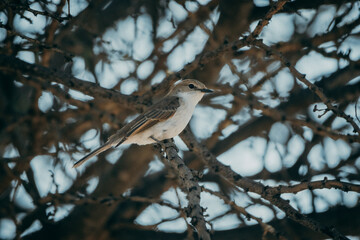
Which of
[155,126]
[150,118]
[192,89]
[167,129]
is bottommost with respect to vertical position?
[167,129]

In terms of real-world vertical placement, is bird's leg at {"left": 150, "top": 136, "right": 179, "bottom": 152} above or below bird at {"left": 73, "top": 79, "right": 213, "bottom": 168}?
below

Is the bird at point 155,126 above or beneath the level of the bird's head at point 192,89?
beneath

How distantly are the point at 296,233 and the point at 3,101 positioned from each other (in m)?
4.35

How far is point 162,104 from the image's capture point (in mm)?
5371

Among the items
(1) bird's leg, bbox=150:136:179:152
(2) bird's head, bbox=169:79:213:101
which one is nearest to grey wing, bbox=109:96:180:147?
(1) bird's leg, bbox=150:136:179:152

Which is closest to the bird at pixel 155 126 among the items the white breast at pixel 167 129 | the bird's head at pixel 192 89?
the white breast at pixel 167 129

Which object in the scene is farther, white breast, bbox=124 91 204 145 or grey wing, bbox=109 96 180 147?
grey wing, bbox=109 96 180 147

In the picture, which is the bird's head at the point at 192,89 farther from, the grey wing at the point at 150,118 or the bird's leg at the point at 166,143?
the bird's leg at the point at 166,143

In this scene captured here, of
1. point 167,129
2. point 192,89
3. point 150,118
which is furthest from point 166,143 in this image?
point 192,89

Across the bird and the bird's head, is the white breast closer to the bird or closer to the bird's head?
the bird

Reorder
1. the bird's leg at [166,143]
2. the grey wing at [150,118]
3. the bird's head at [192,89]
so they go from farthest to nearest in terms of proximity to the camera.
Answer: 1. the bird's head at [192,89]
2. the grey wing at [150,118]
3. the bird's leg at [166,143]

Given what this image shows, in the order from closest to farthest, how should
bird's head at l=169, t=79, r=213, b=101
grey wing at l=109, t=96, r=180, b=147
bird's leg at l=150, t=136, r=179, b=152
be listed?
bird's leg at l=150, t=136, r=179, b=152
grey wing at l=109, t=96, r=180, b=147
bird's head at l=169, t=79, r=213, b=101

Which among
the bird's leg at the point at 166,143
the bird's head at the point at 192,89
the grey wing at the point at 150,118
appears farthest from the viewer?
the bird's head at the point at 192,89

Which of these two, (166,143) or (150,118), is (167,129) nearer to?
(166,143)
